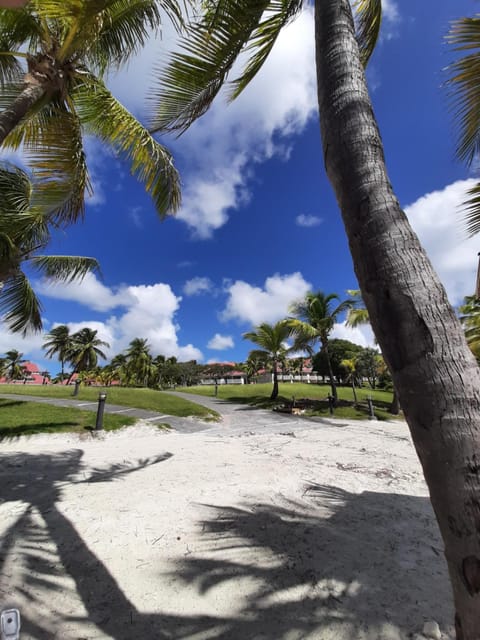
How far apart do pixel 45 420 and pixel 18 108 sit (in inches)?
400

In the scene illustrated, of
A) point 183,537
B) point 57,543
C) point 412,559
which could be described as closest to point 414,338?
point 412,559

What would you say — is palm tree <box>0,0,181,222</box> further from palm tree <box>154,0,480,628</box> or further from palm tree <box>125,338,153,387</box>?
palm tree <box>125,338,153,387</box>

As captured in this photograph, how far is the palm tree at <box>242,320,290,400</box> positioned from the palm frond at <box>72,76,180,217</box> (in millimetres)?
18081

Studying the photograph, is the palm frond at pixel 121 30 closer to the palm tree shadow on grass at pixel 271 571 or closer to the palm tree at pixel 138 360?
the palm tree shadow on grass at pixel 271 571

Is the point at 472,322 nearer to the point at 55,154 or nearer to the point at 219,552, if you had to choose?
the point at 219,552

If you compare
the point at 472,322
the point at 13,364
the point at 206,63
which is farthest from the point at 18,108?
the point at 13,364

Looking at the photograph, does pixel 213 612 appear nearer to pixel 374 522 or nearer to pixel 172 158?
pixel 374 522

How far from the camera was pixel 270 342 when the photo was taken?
2358 centimetres

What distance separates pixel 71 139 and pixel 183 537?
18.4 feet

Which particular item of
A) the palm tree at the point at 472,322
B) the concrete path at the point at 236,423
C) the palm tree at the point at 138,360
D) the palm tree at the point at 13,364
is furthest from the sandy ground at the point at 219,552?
the palm tree at the point at 13,364

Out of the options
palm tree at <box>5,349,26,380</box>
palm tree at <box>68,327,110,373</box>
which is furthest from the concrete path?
palm tree at <box>5,349,26,380</box>

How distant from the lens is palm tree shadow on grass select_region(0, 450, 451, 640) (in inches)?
89.4

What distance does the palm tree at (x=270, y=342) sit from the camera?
23.1 meters

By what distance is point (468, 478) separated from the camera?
1053mm
